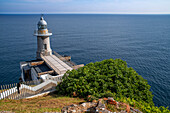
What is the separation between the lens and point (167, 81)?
39562mm

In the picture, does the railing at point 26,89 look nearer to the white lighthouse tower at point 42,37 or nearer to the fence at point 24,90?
the fence at point 24,90

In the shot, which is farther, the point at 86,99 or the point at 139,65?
the point at 139,65

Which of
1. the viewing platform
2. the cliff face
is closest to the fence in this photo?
the viewing platform

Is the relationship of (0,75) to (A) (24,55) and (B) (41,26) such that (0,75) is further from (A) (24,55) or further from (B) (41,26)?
(B) (41,26)

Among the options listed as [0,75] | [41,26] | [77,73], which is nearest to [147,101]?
[77,73]

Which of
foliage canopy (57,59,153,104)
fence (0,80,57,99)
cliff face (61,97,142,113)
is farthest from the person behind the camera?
fence (0,80,57,99)

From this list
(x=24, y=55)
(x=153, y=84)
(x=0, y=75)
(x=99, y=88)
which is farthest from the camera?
(x=24, y=55)

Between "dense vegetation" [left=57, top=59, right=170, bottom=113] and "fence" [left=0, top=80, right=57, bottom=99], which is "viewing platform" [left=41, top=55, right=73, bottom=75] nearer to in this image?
"fence" [left=0, top=80, right=57, bottom=99]

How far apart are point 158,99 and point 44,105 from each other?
29.2 m

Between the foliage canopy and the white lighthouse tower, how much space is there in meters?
18.4

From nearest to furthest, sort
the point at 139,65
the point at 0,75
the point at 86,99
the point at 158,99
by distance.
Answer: the point at 86,99
the point at 158,99
the point at 0,75
the point at 139,65

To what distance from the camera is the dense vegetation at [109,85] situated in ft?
54.7

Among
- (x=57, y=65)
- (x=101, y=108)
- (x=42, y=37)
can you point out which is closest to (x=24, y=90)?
(x=57, y=65)

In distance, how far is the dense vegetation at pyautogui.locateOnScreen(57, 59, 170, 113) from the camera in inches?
657
